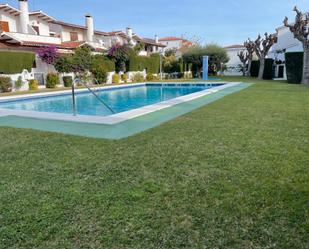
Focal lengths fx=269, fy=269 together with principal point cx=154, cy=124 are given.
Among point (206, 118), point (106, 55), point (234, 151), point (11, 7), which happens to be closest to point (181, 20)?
point (106, 55)

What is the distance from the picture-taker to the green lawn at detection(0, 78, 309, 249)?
8.33 ft

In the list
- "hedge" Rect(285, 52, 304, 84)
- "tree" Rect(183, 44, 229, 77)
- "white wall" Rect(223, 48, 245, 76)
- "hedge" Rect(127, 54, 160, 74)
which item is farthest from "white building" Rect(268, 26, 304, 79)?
"hedge" Rect(127, 54, 160, 74)

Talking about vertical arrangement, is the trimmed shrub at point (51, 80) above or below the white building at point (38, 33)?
below

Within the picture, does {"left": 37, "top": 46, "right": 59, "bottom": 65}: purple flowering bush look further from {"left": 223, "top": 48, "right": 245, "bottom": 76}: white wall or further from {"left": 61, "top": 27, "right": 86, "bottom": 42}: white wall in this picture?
{"left": 223, "top": 48, "right": 245, "bottom": 76}: white wall

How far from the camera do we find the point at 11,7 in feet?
85.6

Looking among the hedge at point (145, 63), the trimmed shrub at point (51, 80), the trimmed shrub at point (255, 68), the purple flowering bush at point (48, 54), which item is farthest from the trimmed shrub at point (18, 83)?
the trimmed shrub at point (255, 68)

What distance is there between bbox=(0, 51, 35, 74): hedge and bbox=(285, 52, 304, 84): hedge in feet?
68.1

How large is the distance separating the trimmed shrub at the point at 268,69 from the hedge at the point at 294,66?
6.58 m

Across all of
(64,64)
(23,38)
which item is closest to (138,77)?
(64,64)

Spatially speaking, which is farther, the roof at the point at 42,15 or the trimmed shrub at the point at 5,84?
the roof at the point at 42,15

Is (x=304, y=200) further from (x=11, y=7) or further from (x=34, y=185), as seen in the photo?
(x=11, y=7)

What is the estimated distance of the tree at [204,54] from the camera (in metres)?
36.3

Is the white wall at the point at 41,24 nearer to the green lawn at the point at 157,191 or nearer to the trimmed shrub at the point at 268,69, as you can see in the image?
the trimmed shrub at the point at 268,69

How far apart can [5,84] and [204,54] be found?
84.1 feet
